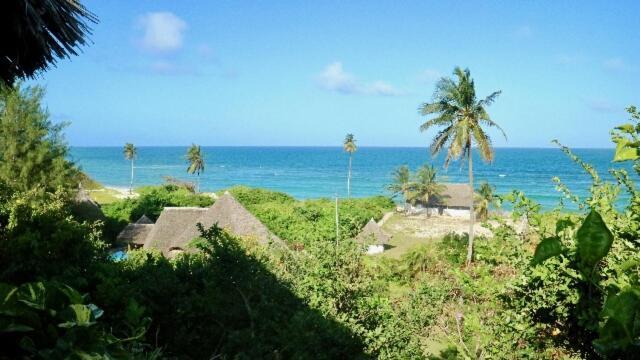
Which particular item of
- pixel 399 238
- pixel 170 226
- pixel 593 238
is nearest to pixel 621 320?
pixel 593 238

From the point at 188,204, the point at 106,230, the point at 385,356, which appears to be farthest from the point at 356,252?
the point at 188,204

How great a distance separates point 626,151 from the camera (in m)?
1.26

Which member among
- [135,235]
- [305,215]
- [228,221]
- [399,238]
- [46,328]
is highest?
[46,328]

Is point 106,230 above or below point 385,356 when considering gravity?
below

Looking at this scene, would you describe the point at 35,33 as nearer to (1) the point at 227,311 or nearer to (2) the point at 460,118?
(1) the point at 227,311

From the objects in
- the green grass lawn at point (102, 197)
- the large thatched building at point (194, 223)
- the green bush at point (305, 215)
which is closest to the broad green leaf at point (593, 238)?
the green bush at point (305, 215)

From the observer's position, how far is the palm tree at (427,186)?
2295 inches

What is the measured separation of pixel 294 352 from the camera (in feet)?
18.6

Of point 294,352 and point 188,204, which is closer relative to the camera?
point 294,352

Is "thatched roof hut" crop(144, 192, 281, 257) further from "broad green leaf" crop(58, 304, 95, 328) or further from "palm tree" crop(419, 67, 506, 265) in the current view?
"broad green leaf" crop(58, 304, 95, 328)

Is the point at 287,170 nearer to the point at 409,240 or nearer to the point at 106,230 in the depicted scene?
the point at 409,240

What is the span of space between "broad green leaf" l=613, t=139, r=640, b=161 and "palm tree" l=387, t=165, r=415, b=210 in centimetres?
5837

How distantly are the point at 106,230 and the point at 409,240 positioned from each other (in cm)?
2629

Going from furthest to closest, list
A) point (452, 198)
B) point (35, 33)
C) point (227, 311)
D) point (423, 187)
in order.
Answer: point (452, 198), point (423, 187), point (227, 311), point (35, 33)
